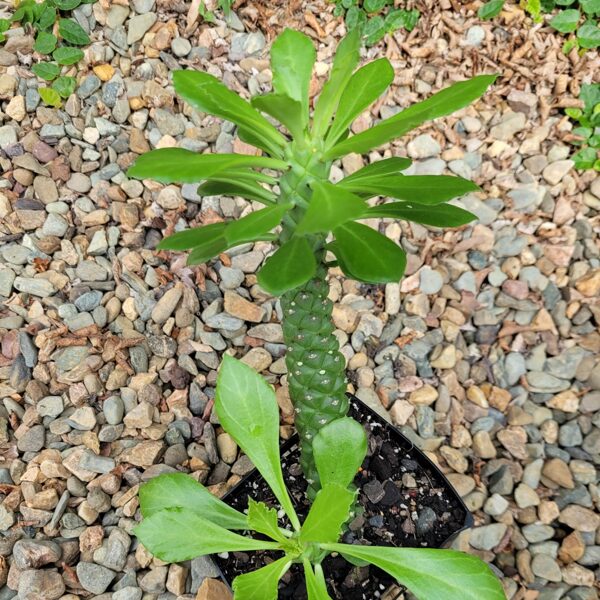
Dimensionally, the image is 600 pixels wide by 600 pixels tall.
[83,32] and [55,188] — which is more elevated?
[83,32]

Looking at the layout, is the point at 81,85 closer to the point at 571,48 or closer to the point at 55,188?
the point at 55,188

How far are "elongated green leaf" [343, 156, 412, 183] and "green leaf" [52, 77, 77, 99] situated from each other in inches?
53.8

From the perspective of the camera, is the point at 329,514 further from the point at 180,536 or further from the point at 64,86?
the point at 64,86

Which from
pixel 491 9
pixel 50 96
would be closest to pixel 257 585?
pixel 50 96

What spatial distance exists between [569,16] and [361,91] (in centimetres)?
165

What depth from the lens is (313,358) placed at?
3.41 feet

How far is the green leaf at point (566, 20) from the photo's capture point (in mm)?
2158

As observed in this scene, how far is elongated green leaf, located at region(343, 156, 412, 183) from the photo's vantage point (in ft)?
3.11

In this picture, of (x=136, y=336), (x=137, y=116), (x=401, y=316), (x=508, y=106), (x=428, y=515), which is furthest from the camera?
(x=508, y=106)

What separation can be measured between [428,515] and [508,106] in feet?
4.73

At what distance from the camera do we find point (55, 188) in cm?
183

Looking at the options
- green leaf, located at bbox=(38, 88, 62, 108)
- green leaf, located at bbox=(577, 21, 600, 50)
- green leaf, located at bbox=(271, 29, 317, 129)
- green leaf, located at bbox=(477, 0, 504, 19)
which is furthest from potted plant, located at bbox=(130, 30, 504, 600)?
green leaf, located at bbox=(577, 21, 600, 50)

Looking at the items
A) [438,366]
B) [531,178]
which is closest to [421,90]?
[531,178]

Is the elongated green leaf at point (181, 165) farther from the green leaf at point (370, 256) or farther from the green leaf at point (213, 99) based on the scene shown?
the green leaf at point (370, 256)
